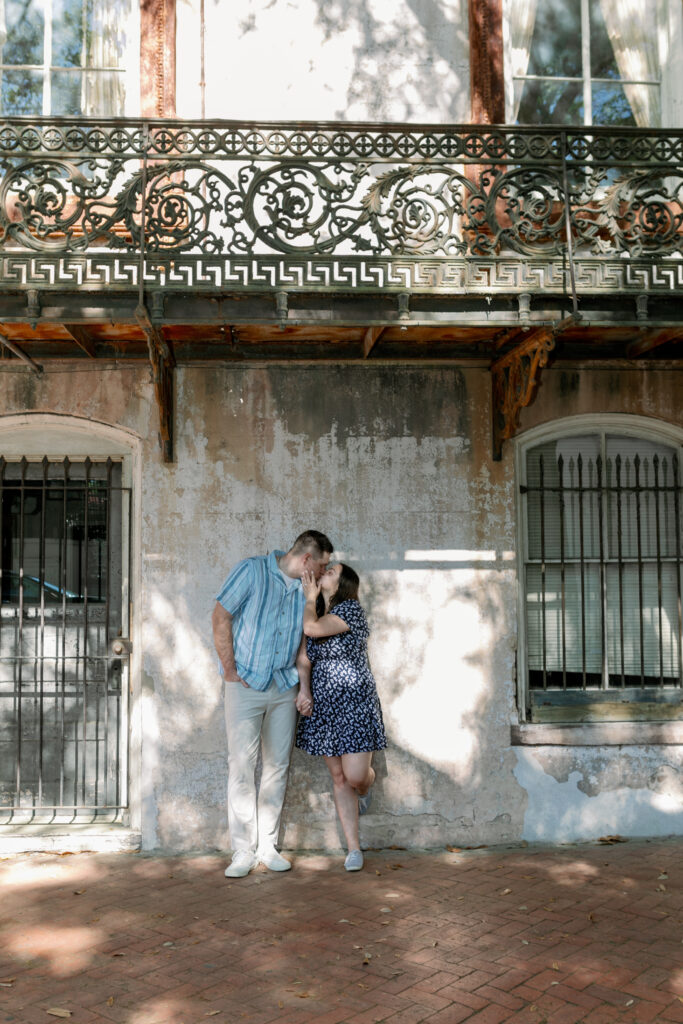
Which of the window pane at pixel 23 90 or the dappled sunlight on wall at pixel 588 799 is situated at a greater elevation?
the window pane at pixel 23 90

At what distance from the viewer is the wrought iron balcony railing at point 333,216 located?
548cm

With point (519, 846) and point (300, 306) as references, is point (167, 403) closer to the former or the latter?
point (300, 306)

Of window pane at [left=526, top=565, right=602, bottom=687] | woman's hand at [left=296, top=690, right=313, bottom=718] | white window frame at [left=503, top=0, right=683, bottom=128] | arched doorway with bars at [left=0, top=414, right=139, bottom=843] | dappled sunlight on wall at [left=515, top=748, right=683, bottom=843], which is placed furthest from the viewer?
white window frame at [left=503, top=0, right=683, bottom=128]

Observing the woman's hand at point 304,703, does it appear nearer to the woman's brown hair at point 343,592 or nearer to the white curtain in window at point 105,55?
the woman's brown hair at point 343,592

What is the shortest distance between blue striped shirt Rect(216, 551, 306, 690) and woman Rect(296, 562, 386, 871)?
0.40 ft

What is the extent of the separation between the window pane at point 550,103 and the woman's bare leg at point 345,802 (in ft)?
16.6

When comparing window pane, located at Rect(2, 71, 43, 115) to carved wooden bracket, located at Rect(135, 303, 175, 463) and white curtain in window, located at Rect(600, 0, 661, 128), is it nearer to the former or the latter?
carved wooden bracket, located at Rect(135, 303, 175, 463)

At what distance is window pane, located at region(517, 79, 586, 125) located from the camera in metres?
7.12

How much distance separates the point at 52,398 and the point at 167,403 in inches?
33.9

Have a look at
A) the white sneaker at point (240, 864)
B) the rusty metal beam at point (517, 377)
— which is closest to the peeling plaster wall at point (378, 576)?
the rusty metal beam at point (517, 377)

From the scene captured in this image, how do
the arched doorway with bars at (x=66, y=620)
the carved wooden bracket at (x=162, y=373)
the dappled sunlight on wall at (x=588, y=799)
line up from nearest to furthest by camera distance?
the carved wooden bracket at (x=162, y=373) → the dappled sunlight on wall at (x=588, y=799) → the arched doorway with bars at (x=66, y=620)

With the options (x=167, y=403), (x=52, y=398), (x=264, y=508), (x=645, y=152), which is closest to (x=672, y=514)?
(x=645, y=152)

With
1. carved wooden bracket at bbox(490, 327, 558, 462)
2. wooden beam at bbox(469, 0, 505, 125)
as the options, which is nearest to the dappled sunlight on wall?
carved wooden bracket at bbox(490, 327, 558, 462)

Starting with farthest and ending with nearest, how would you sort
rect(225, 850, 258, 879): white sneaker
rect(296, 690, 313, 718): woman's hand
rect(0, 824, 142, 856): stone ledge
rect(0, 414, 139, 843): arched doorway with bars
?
rect(0, 414, 139, 843): arched doorway with bars < rect(0, 824, 142, 856): stone ledge < rect(296, 690, 313, 718): woman's hand < rect(225, 850, 258, 879): white sneaker
